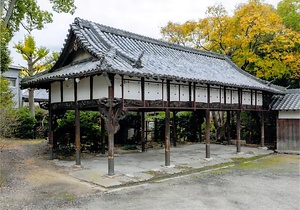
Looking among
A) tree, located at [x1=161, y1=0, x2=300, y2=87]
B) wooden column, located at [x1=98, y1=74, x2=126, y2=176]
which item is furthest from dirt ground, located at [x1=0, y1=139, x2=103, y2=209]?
tree, located at [x1=161, y1=0, x2=300, y2=87]

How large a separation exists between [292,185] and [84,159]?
9.54 meters

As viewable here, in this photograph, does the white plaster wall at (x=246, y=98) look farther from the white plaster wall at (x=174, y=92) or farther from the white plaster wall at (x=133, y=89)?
the white plaster wall at (x=133, y=89)

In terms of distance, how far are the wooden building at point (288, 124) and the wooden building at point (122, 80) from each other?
2388 millimetres

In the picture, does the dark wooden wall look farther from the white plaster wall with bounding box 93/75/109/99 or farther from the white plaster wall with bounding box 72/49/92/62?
the white plaster wall with bounding box 72/49/92/62

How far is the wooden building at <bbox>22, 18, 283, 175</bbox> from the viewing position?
10.1m

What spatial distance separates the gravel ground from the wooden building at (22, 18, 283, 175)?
1.79 metres

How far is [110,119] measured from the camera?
394 inches

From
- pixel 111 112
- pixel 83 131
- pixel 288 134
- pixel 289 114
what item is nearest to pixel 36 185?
pixel 111 112

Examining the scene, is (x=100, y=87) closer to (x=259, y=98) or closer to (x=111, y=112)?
(x=111, y=112)

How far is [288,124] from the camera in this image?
17.3m

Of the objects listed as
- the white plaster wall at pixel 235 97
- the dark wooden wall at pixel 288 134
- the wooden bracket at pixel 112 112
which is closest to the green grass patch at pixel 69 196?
the wooden bracket at pixel 112 112

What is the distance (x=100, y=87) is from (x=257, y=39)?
1671cm

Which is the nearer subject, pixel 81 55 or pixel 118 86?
pixel 118 86

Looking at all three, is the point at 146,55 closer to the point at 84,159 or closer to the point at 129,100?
the point at 129,100
